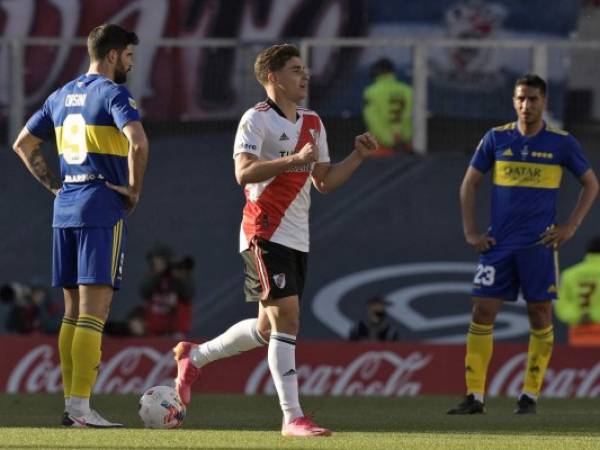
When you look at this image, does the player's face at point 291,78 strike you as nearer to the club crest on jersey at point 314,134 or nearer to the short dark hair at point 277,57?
the short dark hair at point 277,57

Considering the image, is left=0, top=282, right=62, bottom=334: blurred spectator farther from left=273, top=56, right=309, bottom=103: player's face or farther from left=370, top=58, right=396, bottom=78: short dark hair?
left=273, top=56, right=309, bottom=103: player's face

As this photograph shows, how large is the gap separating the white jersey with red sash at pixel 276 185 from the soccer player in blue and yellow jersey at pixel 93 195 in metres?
0.59

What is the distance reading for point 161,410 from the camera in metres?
9.86

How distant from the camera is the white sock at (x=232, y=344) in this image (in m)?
10.2

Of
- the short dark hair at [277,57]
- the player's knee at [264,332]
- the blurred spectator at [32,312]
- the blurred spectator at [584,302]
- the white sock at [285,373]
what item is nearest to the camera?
the white sock at [285,373]

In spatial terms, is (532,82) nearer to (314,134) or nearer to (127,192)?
(314,134)

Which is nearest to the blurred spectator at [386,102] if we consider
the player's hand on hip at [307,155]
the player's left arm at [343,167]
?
the player's left arm at [343,167]

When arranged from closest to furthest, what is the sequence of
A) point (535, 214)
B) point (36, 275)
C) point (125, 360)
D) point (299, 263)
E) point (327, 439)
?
point (327, 439) → point (299, 263) → point (535, 214) → point (125, 360) → point (36, 275)

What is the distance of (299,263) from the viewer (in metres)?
9.59

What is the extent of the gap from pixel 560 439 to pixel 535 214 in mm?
2514

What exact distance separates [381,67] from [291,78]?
392 inches

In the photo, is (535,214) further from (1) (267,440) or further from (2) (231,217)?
(2) (231,217)

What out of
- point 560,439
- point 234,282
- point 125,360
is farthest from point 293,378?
point 234,282

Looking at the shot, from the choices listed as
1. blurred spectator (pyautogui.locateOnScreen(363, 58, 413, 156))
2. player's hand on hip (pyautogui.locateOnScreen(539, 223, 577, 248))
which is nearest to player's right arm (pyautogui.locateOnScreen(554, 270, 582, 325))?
blurred spectator (pyautogui.locateOnScreen(363, 58, 413, 156))
